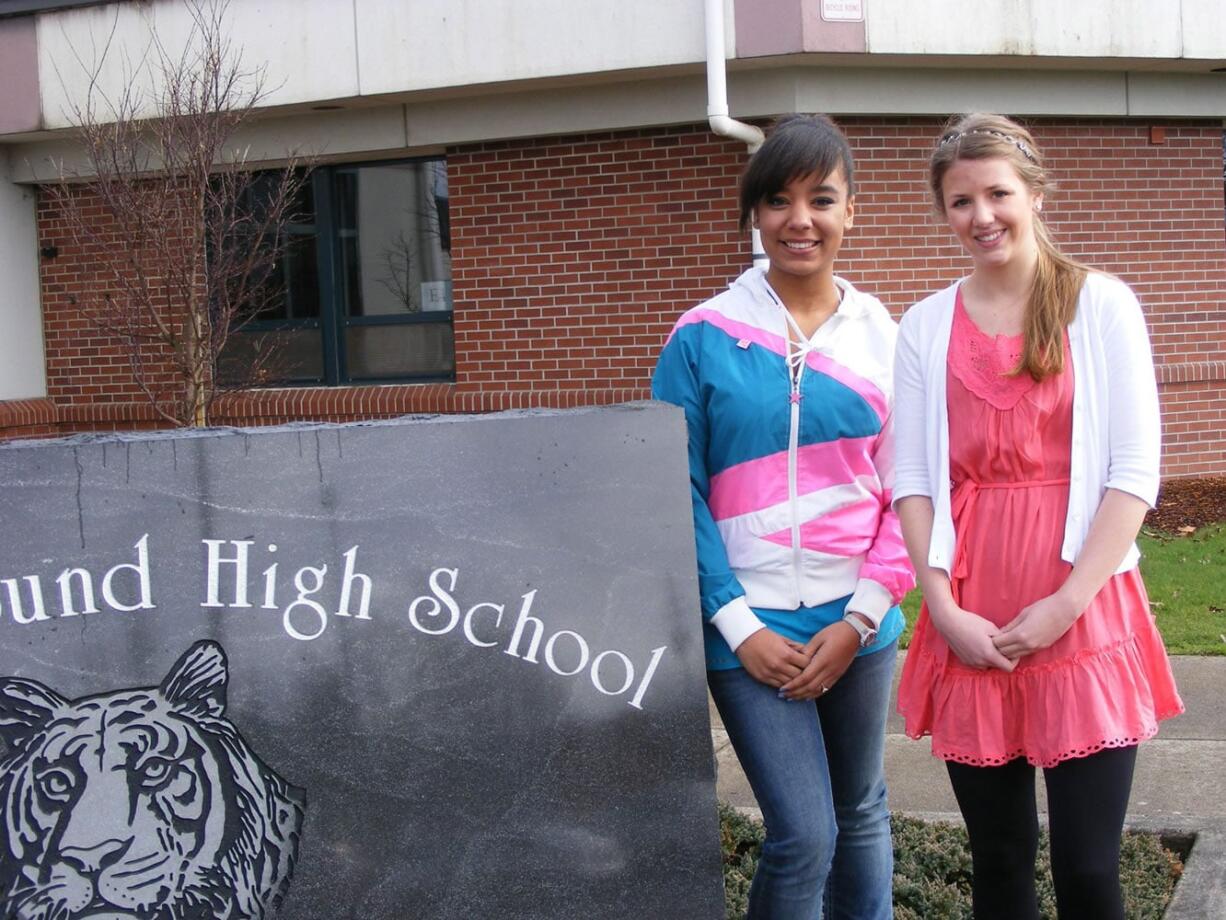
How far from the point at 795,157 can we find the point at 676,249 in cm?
662

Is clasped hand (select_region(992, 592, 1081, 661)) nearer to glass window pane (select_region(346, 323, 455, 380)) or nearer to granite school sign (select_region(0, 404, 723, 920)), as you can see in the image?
granite school sign (select_region(0, 404, 723, 920))

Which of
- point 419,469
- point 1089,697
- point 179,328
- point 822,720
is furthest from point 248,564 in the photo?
point 179,328

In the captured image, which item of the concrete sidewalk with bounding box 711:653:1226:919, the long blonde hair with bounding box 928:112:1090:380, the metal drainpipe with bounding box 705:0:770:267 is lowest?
the concrete sidewalk with bounding box 711:653:1226:919

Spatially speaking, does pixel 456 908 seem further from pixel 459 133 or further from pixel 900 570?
pixel 459 133

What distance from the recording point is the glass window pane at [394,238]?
10320mm

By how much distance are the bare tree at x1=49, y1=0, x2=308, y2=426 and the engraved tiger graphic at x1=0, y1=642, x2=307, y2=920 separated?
5.45 metres

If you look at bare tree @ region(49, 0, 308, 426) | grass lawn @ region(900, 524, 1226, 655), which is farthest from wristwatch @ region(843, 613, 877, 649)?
bare tree @ region(49, 0, 308, 426)

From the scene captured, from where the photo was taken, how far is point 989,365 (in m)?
2.78

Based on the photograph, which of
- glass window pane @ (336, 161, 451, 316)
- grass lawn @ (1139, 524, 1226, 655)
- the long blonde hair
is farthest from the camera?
glass window pane @ (336, 161, 451, 316)

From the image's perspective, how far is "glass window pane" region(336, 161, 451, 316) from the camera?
33.9 feet

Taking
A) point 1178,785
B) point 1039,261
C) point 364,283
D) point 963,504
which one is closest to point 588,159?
point 364,283

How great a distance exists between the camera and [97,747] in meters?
2.59

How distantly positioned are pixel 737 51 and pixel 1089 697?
650 centimetres

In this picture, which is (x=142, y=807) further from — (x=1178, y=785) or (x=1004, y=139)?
(x=1178, y=785)
